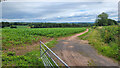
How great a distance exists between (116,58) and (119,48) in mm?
1342

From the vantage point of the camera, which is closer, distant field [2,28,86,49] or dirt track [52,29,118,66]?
dirt track [52,29,118,66]

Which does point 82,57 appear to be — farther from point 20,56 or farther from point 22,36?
point 22,36

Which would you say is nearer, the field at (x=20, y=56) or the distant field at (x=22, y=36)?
the field at (x=20, y=56)

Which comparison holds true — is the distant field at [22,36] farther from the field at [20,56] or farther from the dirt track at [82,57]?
the dirt track at [82,57]

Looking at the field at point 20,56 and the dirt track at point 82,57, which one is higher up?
the field at point 20,56

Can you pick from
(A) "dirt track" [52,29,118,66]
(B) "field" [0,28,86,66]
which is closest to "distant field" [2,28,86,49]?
(B) "field" [0,28,86,66]

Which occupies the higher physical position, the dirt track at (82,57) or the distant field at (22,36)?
the distant field at (22,36)

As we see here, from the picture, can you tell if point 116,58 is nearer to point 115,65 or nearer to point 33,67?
point 115,65

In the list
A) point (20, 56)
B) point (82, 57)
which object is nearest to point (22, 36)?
point (20, 56)

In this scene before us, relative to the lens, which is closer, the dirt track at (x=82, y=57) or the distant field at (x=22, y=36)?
the dirt track at (x=82, y=57)

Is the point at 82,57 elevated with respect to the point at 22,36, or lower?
lower

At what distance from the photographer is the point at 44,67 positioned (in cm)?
408

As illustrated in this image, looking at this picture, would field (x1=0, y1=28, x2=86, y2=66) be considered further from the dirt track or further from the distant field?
the dirt track

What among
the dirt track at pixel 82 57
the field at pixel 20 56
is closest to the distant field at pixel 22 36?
the field at pixel 20 56
